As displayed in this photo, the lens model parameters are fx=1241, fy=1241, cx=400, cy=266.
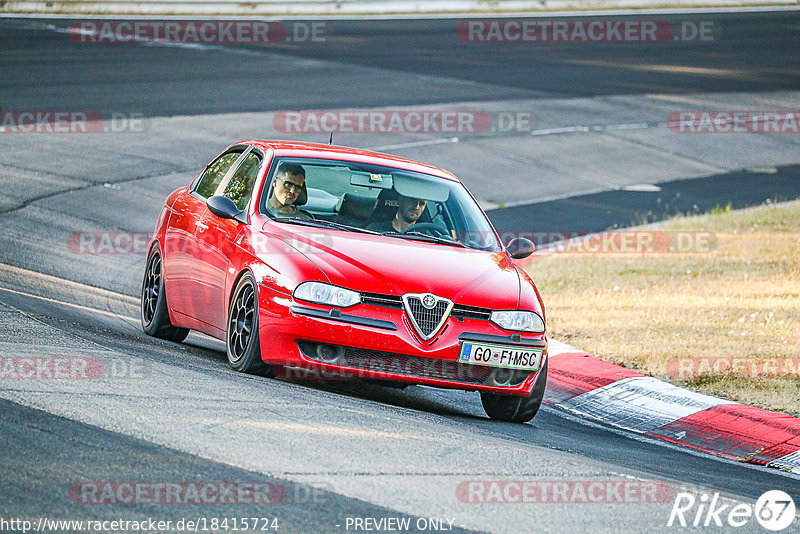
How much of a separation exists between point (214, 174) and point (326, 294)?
2784 millimetres

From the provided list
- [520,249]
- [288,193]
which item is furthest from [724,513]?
[288,193]

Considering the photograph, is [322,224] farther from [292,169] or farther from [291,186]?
[292,169]

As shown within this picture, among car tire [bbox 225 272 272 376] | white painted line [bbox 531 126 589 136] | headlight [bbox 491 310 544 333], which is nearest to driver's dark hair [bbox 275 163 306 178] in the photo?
car tire [bbox 225 272 272 376]

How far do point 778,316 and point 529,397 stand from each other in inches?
180

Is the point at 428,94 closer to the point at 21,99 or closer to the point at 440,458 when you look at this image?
the point at 21,99

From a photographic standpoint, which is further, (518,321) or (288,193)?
(288,193)

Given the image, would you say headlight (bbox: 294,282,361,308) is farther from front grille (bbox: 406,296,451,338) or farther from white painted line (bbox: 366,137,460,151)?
white painted line (bbox: 366,137,460,151)

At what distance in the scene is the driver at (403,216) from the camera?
8.75 meters

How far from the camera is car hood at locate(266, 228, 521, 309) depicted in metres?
7.64

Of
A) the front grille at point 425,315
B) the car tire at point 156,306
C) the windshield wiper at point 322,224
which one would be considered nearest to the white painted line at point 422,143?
the car tire at point 156,306

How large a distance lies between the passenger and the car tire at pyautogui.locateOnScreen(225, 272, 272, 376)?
0.76 m

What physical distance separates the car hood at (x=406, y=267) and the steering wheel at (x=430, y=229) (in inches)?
12.7

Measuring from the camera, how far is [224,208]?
28.7 feet

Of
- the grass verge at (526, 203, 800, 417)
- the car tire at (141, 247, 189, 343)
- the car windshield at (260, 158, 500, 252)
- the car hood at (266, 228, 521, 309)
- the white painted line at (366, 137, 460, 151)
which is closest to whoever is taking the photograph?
the car hood at (266, 228, 521, 309)
